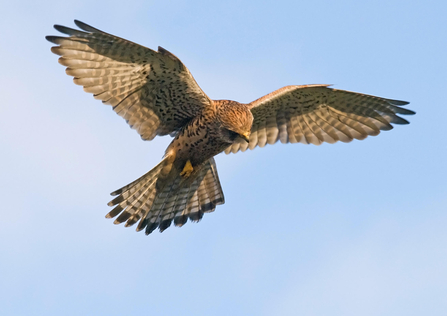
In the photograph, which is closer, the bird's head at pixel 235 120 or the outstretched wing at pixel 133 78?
the outstretched wing at pixel 133 78

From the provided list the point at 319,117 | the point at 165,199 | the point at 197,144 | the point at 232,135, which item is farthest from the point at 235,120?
the point at 319,117

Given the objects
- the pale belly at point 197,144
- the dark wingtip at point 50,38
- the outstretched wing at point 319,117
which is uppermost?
the dark wingtip at point 50,38

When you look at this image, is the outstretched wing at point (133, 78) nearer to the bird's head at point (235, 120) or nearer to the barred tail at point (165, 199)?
the bird's head at point (235, 120)

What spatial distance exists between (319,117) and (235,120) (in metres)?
2.13

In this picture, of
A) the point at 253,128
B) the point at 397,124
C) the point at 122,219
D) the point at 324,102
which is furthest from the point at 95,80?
the point at 397,124

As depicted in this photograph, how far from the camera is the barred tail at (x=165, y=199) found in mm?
9397

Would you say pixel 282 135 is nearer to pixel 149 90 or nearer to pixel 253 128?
pixel 253 128

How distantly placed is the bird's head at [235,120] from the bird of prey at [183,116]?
1 cm

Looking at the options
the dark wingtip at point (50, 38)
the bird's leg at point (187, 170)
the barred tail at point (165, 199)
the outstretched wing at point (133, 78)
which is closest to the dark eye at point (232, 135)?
the outstretched wing at point (133, 78)

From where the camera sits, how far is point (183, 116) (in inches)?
369

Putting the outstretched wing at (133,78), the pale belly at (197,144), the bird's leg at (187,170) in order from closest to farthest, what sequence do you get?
1. the outstretched wing at (133,78)
2. the pale belly at (197,144)
3. the bird's leg at (187,170)

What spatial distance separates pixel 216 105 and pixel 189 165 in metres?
0.91

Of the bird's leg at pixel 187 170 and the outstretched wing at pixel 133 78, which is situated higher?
the outstretched wing at pixel 133 78

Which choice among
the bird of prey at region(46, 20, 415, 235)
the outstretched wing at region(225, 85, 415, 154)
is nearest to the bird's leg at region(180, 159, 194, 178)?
the bird of prey at region(46, 20, 415, 235)
